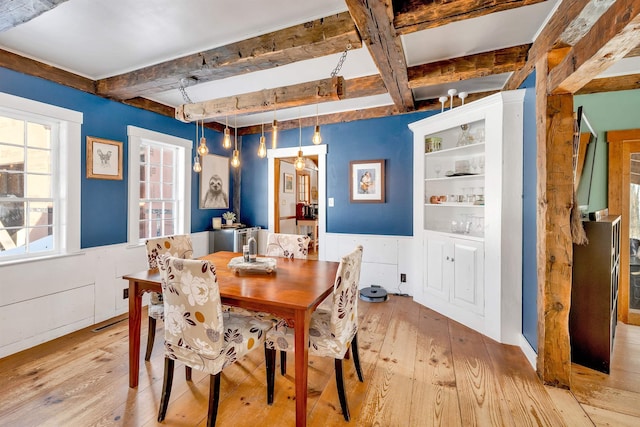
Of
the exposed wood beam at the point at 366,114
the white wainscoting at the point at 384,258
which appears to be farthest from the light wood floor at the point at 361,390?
the exposed wood beam at the point at 366,114

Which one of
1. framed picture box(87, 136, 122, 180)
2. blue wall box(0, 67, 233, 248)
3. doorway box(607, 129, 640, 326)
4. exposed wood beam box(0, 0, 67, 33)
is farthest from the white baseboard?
framed picture box(87, 136, 122, 180)

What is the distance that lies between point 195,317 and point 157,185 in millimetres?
2907

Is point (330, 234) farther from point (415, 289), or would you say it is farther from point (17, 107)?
point (17, 107)

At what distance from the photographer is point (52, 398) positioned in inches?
73.8

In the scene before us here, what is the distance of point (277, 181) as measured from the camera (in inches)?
189

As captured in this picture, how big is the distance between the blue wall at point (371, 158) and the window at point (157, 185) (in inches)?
62.0

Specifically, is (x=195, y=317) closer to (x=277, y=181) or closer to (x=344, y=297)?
(x=344, y=297)

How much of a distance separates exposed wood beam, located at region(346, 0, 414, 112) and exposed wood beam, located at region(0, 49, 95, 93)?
287cm

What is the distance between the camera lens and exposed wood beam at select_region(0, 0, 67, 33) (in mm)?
1557

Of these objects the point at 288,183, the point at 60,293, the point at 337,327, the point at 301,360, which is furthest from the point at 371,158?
the point at 60,293

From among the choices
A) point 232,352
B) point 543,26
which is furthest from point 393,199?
point 232,352

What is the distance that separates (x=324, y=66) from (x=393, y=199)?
1.97 meters

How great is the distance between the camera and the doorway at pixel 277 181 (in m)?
4.32

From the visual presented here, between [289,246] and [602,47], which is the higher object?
[602,47]
